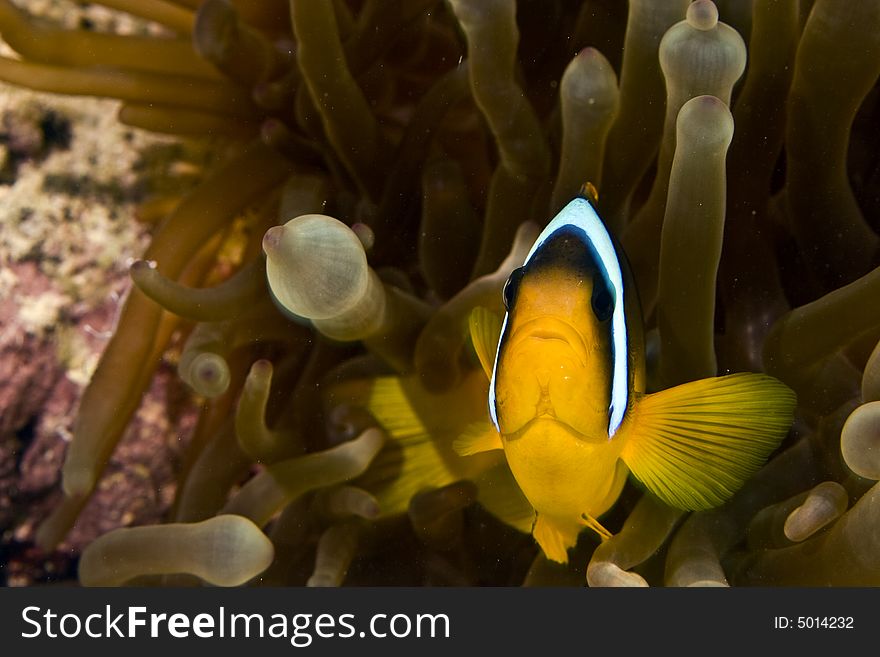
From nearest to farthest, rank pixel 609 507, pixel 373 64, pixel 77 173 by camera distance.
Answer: pixel 609 507 → pixel 373 64 → pixel 77 173

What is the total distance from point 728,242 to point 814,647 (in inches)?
14.0

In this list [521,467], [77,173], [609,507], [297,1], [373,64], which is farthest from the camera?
[77,173]

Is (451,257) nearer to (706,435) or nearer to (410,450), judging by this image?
(410,450)

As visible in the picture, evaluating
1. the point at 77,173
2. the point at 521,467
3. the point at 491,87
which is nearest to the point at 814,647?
the point at 521,467

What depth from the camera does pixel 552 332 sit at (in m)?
0.58

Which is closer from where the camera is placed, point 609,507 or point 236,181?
point 609,507

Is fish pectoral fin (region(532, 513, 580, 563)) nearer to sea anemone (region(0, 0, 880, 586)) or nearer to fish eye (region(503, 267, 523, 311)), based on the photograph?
sea anemone (region(0, 0, 880, 586))

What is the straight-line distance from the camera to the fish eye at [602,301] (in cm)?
60

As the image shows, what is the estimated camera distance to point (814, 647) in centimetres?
72

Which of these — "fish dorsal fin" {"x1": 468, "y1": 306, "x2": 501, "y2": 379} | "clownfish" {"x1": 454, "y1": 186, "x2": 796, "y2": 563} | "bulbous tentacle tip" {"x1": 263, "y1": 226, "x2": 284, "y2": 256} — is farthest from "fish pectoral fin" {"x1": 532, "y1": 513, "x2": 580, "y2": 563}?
"bulbous tentacle tip" {"x1": 263, "y1": 226, "x2": 284, "y2": 256}

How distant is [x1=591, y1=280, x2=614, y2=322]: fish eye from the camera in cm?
60

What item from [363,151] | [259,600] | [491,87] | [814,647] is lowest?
[259,600]

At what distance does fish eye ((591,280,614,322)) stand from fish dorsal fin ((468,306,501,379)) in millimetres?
126

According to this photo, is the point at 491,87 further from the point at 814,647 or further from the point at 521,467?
the point at 814,647
